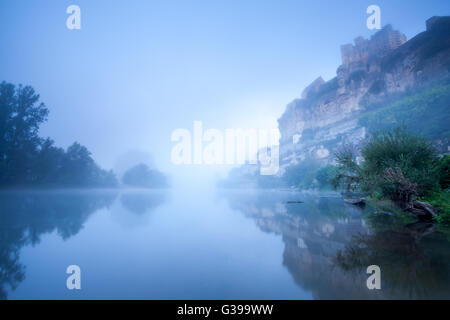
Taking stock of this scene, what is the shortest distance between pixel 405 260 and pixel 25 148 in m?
53.2

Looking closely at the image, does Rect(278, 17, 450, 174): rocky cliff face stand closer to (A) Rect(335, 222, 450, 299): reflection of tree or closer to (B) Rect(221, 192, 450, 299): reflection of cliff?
(A) Rect(335, 222, 450, 299): reflection of tree

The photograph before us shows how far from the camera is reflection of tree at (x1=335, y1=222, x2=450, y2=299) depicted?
281cm

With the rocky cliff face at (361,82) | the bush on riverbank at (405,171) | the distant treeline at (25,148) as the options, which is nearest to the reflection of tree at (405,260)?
the bush on riverbank at (405,171)

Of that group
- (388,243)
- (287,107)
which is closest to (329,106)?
(287,107)

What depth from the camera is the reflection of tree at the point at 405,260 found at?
9.23ft

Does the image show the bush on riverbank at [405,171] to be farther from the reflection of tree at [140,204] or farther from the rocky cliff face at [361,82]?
the rocky cliff face at [361,82]

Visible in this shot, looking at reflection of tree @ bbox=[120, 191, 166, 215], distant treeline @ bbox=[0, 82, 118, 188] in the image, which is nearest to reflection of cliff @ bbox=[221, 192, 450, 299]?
reflection of tree @ bbox=[120, 191, 166, 215]

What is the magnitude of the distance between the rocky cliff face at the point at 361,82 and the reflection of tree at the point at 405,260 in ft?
247

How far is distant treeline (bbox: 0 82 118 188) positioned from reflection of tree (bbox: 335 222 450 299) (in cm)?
4844

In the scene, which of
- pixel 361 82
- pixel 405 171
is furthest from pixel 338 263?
pixel 361 82

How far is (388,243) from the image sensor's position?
497 cm

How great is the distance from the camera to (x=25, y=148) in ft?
115

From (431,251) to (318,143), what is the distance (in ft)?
300

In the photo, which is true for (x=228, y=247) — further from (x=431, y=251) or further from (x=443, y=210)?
(x=443, y=210)
